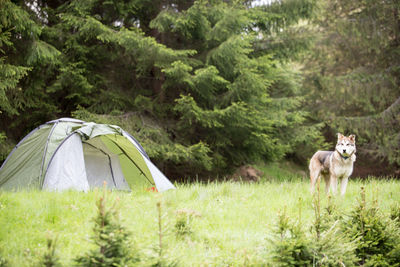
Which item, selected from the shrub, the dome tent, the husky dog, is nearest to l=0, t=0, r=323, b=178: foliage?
the dome tent

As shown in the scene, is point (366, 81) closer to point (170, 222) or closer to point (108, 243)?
point (170, 222)

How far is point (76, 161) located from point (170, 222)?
3.29 meters

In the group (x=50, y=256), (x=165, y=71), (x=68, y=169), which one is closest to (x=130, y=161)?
(x=68, y=169)

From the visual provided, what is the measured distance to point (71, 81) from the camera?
318 inches

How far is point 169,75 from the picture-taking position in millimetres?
8180

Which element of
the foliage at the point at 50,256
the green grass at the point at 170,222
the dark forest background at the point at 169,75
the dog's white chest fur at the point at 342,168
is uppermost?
the dark forest background at the point at 169,75

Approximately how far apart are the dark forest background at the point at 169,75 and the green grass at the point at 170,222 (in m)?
2.96

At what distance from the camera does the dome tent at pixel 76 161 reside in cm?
582

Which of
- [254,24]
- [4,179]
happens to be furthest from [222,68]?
[4,179]

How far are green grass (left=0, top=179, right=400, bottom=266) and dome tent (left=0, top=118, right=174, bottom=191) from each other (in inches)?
35.9

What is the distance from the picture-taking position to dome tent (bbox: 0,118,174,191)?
19.1 feet

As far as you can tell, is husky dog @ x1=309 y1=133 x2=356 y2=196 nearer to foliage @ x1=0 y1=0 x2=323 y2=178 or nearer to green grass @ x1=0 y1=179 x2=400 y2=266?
green grass @ x1=0 y1=179 x2=400 y2=266

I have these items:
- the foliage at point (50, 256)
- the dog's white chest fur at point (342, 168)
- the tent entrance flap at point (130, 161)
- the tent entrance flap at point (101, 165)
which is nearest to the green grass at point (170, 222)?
the foliage at point (50, 256)

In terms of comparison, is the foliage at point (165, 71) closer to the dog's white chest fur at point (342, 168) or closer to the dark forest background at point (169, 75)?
the dark forest background at point (169, 75)
